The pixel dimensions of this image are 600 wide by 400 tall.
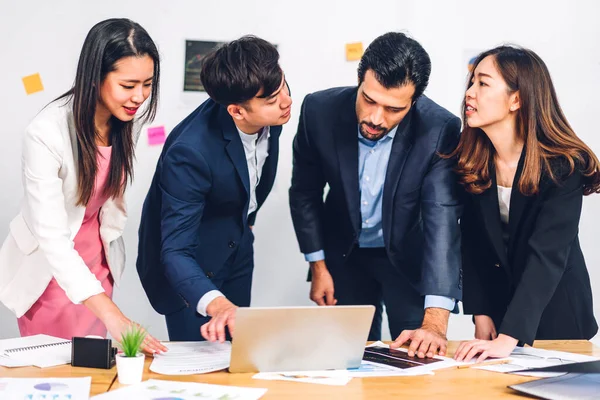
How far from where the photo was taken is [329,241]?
2395 millimetres

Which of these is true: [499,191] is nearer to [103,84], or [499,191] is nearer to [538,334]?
[538,334]

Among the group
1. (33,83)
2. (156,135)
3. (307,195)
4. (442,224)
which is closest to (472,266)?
(442,224)

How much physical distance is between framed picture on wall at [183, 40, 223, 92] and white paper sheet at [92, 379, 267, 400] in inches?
71.7

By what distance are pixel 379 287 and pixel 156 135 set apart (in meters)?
1.25

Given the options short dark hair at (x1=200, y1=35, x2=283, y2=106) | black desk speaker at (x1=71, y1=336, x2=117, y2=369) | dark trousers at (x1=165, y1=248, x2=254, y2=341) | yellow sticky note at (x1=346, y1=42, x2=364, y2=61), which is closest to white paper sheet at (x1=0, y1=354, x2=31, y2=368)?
black desk speaker at (x1=71, y1=336, x2=117, y2=369)

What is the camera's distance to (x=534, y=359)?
1803 mm

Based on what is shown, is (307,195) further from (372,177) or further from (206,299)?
(206,299)

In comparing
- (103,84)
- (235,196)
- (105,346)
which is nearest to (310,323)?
(105,346)

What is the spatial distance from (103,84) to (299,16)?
1.45 metres

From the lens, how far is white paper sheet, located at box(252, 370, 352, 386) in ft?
5.15

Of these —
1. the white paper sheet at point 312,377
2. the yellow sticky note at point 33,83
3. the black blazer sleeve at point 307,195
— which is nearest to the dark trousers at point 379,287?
the black blazer sleeve at point 307,195

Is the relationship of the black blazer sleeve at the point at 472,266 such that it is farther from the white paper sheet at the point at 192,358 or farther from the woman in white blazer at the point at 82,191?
the woman in white blazer at the point at 82,191

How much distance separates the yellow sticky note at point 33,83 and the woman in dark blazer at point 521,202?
1.80 meters

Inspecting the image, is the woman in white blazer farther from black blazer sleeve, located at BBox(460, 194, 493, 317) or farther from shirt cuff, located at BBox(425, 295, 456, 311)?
black blazer sleeve, located at BBox(460, 194, 493, 317)
